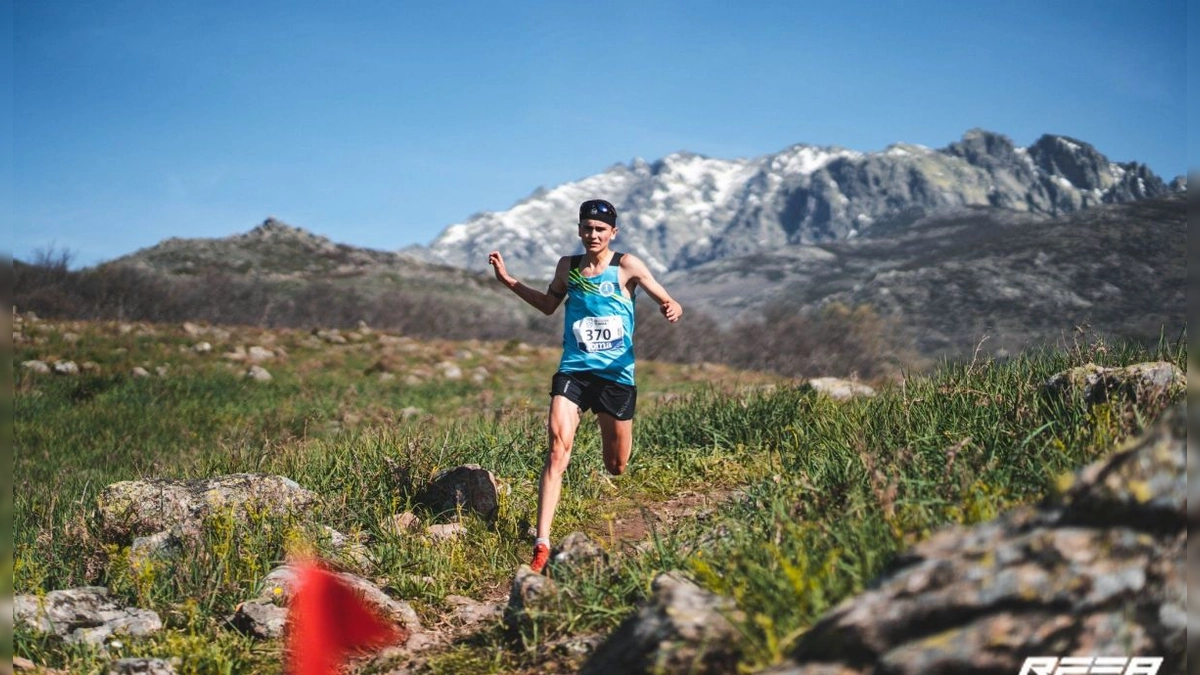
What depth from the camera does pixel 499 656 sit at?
3.75m

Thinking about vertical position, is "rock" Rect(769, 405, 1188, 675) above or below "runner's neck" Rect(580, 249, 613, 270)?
below

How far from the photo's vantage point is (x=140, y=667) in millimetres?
3654

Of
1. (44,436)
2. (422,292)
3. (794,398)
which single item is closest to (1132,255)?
(422,292)

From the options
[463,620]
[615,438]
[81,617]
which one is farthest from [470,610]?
[81,617]

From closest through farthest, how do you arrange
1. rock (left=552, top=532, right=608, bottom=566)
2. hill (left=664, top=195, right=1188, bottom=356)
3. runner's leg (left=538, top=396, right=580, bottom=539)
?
1. rock (left=552, top=532, right=608, bottom=566)
2. runner's leg (left=538, top=396, right=580, bottom=539)
3. hill (left=664, top=195, right=1188, bottom=356)

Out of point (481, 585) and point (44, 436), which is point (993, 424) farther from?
point (44, 436)

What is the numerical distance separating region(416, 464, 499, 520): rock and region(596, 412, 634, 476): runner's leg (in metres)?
0.87

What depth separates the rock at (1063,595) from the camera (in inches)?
91.0

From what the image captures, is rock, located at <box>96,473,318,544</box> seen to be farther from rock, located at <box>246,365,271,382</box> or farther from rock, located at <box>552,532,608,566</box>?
rock, located at <box>246,365,271,382</box>

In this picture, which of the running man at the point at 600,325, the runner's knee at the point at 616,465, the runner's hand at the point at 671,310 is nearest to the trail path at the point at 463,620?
the runner's knee at the point at 616,465

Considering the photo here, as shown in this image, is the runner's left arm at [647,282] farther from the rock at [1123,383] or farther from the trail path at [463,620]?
the rock at [1123,383]

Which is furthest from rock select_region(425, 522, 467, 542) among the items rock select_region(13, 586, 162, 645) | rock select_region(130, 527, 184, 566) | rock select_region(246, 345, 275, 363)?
rock select_region(246, 345, 275, 363)

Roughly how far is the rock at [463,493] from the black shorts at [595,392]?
1.03 m

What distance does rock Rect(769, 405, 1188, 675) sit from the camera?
91.0 inches
